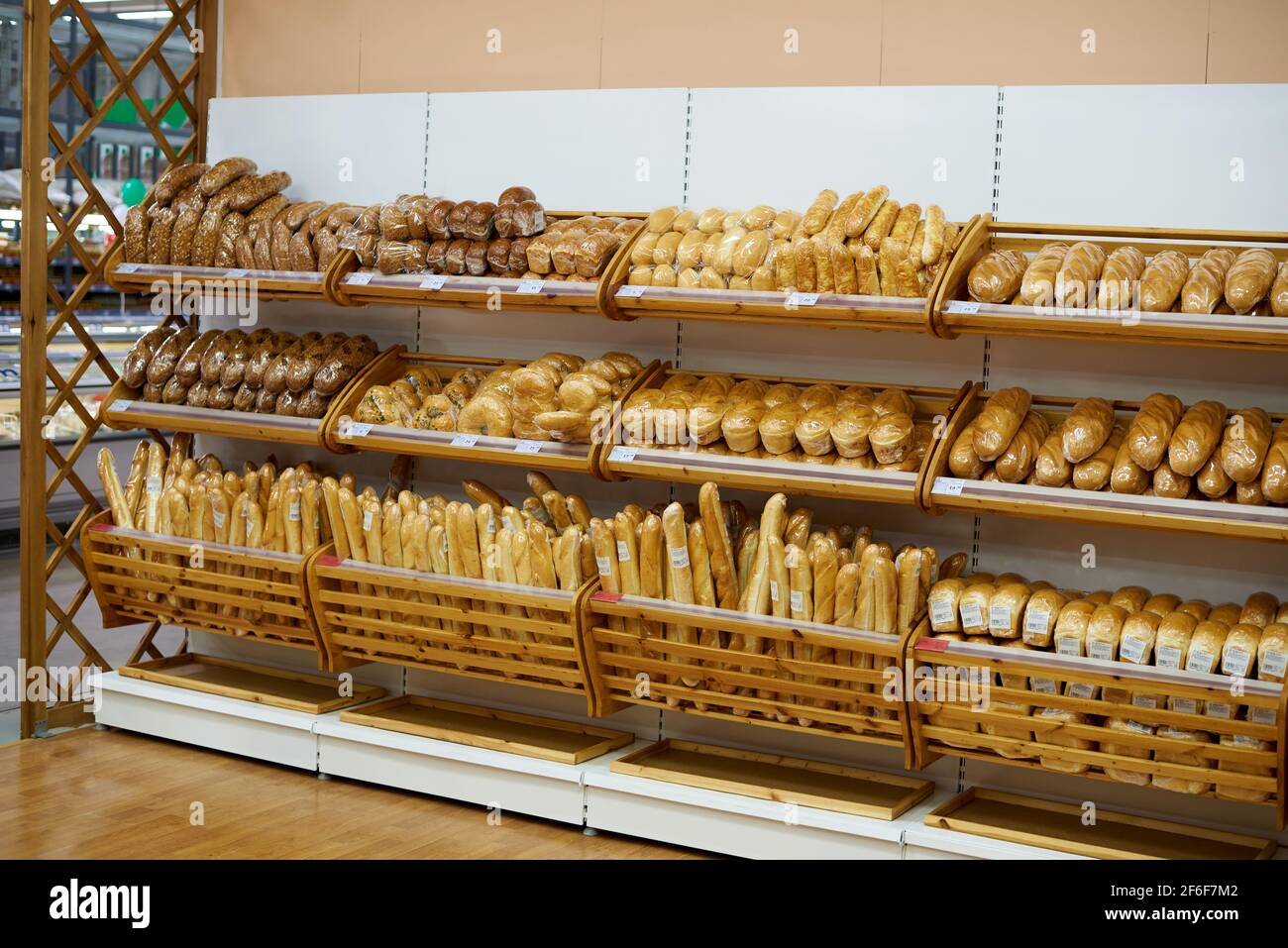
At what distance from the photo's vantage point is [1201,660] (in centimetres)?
318

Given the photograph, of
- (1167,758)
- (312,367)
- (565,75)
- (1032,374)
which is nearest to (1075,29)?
(1032,374)

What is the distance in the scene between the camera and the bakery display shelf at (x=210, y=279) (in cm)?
442

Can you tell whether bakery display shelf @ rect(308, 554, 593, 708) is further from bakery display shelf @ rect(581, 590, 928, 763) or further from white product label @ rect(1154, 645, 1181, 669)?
white product label @ rect(1154, 645, 1181, 669)

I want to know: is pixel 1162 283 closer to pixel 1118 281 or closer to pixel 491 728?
pixel 1118 281

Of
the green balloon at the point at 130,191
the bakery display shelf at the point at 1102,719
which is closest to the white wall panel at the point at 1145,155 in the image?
the bakery display shelf at the point at 1102,719

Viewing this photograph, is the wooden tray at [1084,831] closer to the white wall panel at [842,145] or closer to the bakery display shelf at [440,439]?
the bakery display shelf at [440,439]

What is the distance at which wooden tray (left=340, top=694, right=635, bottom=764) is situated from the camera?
164 inches

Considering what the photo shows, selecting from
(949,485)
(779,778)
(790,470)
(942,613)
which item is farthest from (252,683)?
(949,485)

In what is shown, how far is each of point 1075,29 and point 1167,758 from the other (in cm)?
193

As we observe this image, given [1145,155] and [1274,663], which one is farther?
[1145,155]

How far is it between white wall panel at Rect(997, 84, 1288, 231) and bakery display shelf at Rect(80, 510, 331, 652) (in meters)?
2.43

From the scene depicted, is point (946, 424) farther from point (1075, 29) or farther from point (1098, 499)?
point (1075, 29)

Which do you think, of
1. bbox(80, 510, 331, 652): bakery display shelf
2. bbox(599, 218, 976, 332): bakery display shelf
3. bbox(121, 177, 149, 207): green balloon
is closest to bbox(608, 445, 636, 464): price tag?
bbox(599, 218, 976, 332): bakery display shelf

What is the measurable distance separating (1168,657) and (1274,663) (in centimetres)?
22
